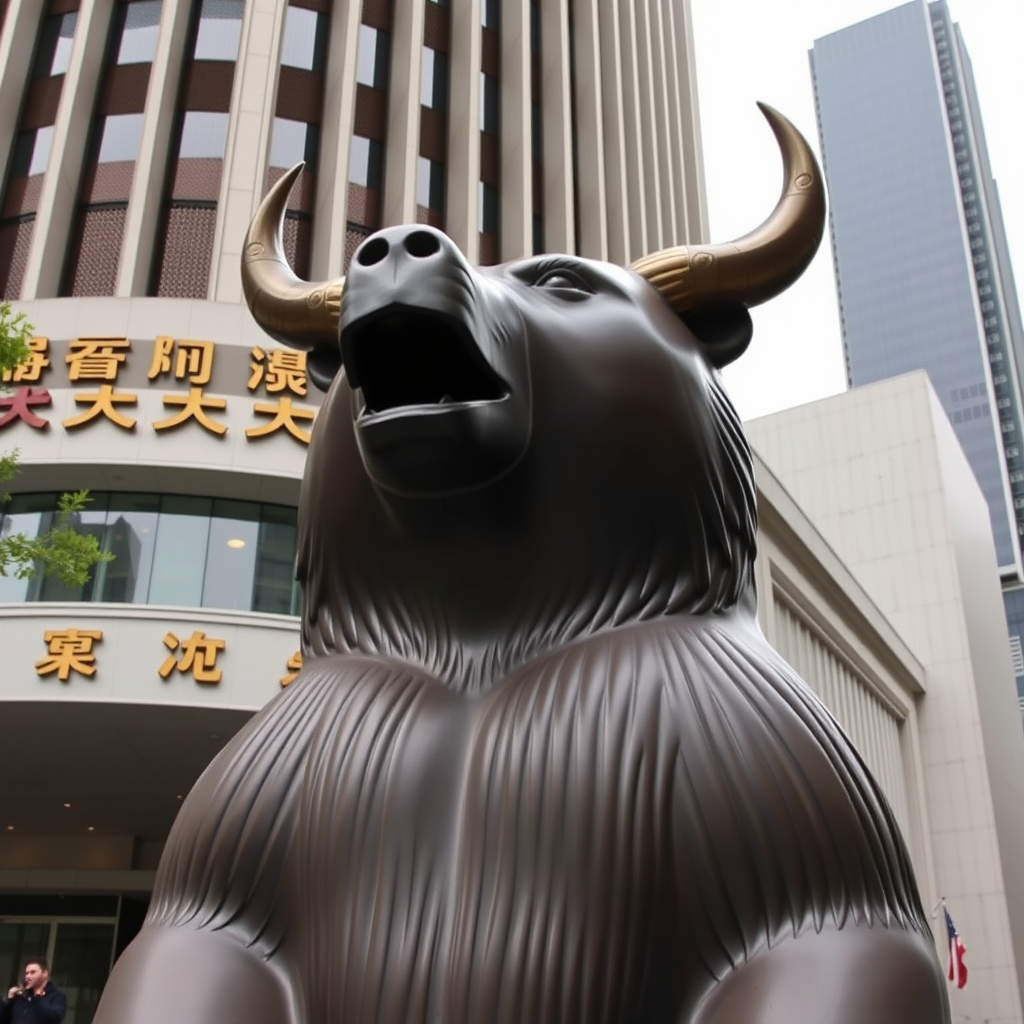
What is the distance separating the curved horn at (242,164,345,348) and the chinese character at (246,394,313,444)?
11.0 metres

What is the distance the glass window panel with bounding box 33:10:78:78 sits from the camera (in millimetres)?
16891

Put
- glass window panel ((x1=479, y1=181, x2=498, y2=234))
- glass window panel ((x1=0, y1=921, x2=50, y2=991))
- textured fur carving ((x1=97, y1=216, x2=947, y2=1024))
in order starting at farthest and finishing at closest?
1. glass window panel ((x1=479, y1=181, x2=498, y2=234))
2. glass window panel ((x1=0, y1=921, x2=50, y2=991))
3. textured fur carving ((x1=97, y1=216, x2=947, y2=1024))

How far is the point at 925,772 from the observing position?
27766 millimetres

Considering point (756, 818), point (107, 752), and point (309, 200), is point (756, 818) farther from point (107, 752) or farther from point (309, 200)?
point (309, 200)

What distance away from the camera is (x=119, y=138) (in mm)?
16312

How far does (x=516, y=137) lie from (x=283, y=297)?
1750 centimetres

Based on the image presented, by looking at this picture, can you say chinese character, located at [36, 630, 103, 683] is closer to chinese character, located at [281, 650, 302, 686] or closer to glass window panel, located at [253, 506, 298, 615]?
glass window panel, located at [253, 506, 298, 615]

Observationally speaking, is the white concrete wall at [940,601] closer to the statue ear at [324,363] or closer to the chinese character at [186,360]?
the chinese character at [186,360]

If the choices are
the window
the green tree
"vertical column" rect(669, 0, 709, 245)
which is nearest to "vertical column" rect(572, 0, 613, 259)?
the window

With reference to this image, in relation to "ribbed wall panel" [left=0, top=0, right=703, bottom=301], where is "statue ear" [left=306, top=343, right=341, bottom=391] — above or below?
below

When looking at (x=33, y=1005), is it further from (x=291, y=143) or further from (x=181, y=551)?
(x=291, y=143)

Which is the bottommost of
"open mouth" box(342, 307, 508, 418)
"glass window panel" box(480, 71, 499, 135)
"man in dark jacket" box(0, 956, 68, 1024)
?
"man in dark jacket" box(0, 956, 68, 1024)

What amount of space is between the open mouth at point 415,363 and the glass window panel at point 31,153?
1704cm

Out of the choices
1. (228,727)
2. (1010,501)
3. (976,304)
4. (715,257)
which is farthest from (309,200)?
(976,304)
